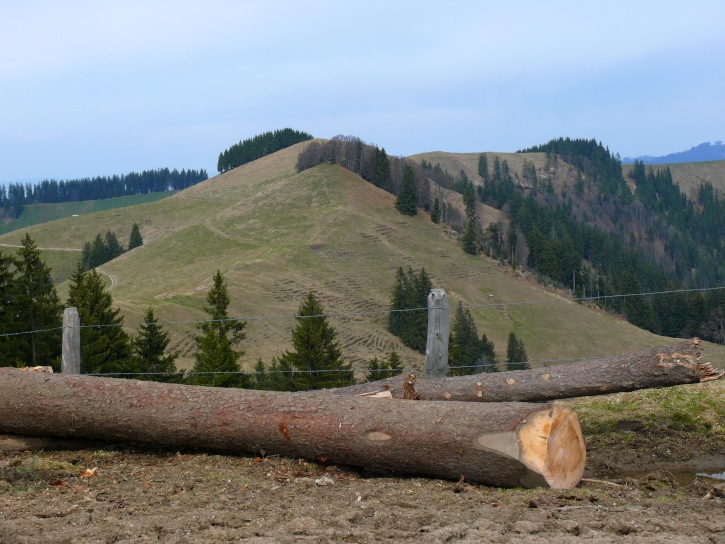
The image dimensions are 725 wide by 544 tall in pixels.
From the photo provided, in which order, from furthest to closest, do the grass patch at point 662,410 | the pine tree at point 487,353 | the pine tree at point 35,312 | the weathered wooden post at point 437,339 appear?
the pine tree at point 487,353 < the pine tree at point 35,312 < the weathered wooden post at point 437,339 < the grass patch at point 662,410

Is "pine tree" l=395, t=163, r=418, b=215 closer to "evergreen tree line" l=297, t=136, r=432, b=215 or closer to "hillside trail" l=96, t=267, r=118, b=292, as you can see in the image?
"evergreen tree line" l=297, t=136, r=432, b=215

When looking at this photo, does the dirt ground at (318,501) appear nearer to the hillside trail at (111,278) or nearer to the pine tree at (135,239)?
the hillside trail at (111,278)


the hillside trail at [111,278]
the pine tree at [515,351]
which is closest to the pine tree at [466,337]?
the pine tree at [515,351]

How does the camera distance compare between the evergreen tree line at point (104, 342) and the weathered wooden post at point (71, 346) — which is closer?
the weathered wooden post at point (71, 346)

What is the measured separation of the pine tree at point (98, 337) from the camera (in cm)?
3300

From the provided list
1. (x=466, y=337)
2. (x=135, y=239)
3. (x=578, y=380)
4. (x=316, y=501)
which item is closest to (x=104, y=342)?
(x=578, y=380)

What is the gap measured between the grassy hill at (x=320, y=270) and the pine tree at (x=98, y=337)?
57.0ft

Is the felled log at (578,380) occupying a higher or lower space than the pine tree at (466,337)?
higher

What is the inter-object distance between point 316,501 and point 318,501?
18mm

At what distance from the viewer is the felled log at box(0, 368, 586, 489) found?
281 inches

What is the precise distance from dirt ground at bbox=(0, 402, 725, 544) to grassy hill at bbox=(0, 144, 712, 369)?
49.9m

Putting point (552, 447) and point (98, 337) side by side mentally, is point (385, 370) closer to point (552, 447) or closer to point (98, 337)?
point (552, 447)

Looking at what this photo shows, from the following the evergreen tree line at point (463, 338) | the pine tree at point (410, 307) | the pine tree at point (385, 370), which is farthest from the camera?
the pine tree at point (410, 307)

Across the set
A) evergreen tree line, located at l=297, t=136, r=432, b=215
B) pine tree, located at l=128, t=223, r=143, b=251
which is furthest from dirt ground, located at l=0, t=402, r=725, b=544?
pine tree, located at l=128, t=223, r=143, b=251
